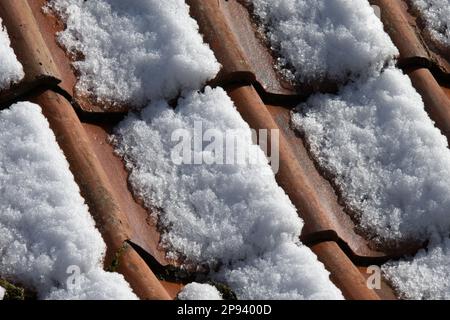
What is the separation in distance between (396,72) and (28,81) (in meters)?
1.13

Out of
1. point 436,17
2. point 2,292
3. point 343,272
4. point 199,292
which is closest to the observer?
point 2,292

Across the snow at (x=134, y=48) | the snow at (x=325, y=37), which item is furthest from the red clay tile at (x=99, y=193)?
the snow at (x=325, y=37)

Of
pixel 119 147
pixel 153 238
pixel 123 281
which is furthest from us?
pixel 119 147

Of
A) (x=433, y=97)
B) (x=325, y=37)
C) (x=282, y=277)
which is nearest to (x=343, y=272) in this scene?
(x=282, y=277)

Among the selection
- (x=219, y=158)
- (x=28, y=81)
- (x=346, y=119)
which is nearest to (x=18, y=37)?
(x=28, y=81)

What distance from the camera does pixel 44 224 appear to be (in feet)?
6.86

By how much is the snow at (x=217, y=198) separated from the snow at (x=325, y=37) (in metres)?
0.34

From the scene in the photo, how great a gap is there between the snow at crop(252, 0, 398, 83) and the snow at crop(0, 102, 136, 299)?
0.83 meters

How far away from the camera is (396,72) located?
104 inches

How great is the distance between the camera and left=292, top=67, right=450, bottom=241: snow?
7.77 feet

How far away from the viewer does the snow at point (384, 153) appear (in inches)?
93.2

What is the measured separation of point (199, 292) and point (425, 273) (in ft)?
2.08

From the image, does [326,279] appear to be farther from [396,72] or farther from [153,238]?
Answer: [396,72]

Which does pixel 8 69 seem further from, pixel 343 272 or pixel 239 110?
pixel 343 272
